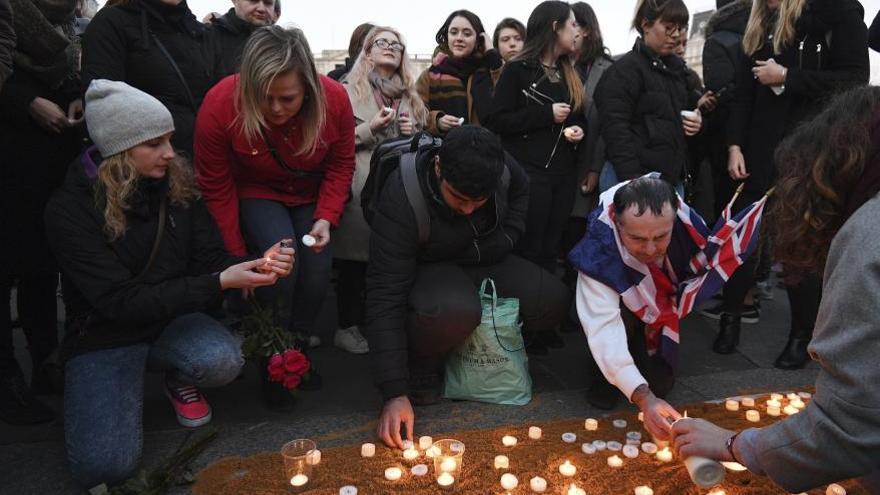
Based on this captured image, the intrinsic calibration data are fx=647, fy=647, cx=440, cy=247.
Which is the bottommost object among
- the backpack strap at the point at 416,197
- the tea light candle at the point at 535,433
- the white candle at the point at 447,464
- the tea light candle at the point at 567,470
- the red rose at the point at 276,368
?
the tea light candle at the point at 535,433

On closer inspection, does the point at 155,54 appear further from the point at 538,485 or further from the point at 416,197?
the point at 538,485

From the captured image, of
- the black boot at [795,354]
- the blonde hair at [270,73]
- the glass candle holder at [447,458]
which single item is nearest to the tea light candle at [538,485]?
the glass candle holder at [447,458]

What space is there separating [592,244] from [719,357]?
1489 mm

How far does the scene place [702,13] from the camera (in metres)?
8.97

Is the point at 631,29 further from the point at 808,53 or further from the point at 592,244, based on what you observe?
the point at 592,244

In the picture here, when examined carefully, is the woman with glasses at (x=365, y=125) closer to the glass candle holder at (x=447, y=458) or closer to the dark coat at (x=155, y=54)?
the dark coat at (x=155, y=54)

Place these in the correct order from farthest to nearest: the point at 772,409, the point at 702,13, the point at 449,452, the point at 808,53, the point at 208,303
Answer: the point at 702,13 → the point at 808,53 → the point at 772,409 → the point at 208,303 → the point at 449,452

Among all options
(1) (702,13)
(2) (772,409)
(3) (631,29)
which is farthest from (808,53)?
(1) (702,13)

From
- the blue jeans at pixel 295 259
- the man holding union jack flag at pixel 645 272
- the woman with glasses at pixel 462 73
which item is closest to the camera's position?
the man holding union jack flag at pixel 645 272

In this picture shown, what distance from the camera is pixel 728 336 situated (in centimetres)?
392

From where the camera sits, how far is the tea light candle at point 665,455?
8.63 ft

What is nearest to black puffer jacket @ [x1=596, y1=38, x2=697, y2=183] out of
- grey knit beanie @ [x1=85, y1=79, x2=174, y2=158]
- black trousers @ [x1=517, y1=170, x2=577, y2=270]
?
black trousers @ [x1=517, y1=170, x2=577, y2=270]

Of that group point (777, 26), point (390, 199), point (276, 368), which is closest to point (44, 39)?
point (390, 199)

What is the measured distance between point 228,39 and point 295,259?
1.44 meters
